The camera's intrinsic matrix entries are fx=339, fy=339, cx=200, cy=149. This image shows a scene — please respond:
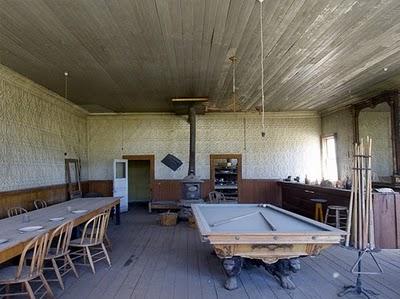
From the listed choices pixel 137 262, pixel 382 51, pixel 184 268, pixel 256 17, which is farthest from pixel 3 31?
pixel 382 51

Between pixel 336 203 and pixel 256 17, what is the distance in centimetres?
491

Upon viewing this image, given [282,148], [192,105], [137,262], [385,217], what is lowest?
[137,262]

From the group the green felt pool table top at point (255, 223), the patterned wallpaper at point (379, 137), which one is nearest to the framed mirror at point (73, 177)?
the green felt pool table top at point (255, 223)

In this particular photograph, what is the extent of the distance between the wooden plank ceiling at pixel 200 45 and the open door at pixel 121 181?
10.6 ft

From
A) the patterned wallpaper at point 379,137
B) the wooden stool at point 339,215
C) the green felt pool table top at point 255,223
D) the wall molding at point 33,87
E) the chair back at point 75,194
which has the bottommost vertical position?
the wooden stool at point 339,215

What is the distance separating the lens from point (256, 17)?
15.1 ft

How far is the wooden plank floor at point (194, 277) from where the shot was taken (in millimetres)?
4086

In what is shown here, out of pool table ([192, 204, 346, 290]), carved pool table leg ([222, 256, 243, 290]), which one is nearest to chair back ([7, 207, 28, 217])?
pool table ([192, 204, 346, 290])

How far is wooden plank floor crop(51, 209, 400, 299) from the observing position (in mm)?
4086

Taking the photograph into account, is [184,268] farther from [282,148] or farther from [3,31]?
[282,148]

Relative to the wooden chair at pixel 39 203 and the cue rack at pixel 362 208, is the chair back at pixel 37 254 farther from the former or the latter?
the wooden chair at pixel 39 203

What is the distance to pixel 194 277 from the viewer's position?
467cm

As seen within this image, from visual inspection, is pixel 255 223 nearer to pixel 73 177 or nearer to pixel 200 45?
pixel 200 45

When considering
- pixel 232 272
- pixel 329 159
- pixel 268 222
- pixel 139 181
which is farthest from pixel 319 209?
pixel 139 181
